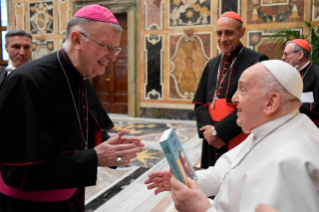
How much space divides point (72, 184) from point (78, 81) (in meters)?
0.65

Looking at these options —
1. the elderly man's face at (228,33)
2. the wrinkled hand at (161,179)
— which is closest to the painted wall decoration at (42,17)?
the elderly man's face at (228,33)

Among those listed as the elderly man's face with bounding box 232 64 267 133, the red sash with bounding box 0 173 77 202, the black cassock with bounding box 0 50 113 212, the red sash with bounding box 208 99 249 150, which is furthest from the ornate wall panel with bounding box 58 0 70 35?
the elderly man's face with bounding box 232 64 267 133

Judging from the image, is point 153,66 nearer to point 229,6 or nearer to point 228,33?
point 229,6

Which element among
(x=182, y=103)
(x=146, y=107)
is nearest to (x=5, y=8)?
(x=146, y=107)

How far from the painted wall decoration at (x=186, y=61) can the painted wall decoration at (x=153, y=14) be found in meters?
0.57

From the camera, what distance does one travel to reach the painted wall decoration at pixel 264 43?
7629 mm

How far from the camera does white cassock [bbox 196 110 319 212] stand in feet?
4.11

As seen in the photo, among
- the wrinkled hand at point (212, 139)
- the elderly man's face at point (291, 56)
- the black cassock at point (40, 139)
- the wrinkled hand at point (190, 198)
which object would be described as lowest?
the wrinkled hand at point (212, 139)

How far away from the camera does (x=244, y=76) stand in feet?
5.07

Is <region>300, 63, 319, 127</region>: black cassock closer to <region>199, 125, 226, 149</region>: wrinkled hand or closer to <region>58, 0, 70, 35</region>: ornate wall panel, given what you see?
<region>199, 125, 226, 149</region>: wrinkled hand

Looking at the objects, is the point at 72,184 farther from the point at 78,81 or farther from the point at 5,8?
the point at 5,8

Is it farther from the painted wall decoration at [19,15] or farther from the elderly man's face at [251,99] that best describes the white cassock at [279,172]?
the painted wall decoration at [19,15]

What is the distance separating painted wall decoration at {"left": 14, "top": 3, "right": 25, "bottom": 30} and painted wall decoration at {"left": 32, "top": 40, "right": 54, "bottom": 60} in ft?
2.68

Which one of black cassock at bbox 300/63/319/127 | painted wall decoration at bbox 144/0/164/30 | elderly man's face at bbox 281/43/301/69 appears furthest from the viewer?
painted wall decoration at bbox 144/0/164/30
